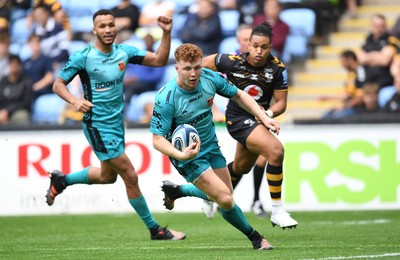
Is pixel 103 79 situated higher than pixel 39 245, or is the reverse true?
pixel 103 79

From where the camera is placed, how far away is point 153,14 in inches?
765

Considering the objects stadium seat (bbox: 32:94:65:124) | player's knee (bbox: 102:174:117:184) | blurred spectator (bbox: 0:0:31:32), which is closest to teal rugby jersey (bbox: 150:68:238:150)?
player's knee (bbox: 102:174:117:184)

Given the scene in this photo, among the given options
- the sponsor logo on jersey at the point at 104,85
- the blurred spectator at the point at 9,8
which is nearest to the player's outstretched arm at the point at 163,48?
the sponsor logo on jersey at the point at 104,85

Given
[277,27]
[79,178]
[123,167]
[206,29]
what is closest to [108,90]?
[123,167]

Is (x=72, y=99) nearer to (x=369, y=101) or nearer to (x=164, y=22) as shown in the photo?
(x=164, y=22)

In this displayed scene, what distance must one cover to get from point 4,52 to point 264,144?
9.40 meters

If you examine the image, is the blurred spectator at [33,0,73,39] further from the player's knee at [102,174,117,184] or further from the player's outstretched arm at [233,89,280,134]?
the player's outstretched arm at [233,89,280,134]

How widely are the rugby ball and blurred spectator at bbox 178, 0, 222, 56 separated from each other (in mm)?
9041

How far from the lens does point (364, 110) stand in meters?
16.6

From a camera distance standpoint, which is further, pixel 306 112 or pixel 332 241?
pixel 306 112

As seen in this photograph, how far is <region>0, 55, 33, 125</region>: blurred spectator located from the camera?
17609 millimetres

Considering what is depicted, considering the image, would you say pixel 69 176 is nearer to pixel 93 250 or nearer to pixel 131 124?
pixel 93 250

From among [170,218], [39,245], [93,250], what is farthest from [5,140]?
[93,250]

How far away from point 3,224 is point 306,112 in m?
6.06
